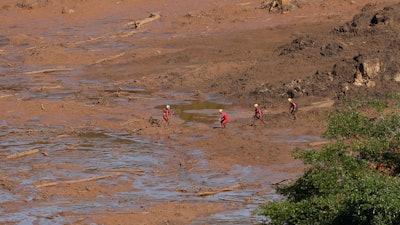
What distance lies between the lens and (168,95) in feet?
111

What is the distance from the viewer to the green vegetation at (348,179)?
12570mm

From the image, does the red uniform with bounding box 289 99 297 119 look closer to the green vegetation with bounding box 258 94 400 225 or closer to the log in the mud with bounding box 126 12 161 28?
the green vegetation with bounding box 258 94 400 225

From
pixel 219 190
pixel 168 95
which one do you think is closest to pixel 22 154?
pixel 219 190

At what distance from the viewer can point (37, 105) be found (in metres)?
32.3

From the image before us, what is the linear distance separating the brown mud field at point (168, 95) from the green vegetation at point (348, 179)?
13.5ft

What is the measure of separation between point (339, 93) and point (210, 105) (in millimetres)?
4595

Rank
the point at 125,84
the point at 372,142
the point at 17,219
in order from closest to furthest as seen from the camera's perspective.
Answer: the point at 372,142 < the point at 17,219 < the point at 125,84

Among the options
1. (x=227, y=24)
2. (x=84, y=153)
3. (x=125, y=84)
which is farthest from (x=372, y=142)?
(x=227, y=24)

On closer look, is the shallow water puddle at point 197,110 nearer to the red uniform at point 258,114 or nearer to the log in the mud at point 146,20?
the red uniform at point 258,114

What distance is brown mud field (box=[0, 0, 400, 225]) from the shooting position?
837 inches

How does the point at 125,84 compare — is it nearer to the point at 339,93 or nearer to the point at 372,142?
the point at 339,93

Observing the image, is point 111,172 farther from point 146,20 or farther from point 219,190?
point 146,20

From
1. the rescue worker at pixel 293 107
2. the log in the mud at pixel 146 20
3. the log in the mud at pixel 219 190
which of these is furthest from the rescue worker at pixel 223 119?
the log in the mud at pixel 146 20

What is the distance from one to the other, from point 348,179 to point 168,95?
2030cm
